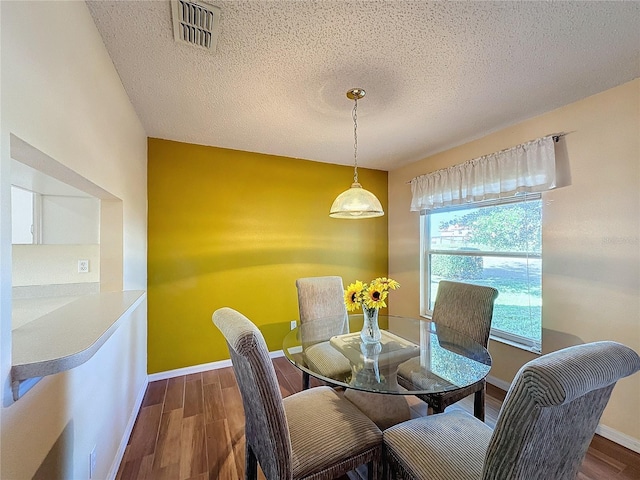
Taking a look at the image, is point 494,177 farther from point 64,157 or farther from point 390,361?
point 64,157

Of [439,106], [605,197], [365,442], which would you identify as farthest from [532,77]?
[365,442]

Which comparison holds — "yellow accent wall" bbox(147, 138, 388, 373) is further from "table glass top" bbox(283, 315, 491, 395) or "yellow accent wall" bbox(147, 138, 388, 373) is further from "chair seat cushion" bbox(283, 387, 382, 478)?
"chair seat cushion" bbox(283, 387, 382, 478)

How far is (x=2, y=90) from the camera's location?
684 mm

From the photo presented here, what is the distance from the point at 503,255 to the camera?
2564 mm

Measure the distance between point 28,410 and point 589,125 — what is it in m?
3.37

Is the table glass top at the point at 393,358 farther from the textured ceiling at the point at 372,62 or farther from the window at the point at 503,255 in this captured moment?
the textured ceiling at the point at 372,62

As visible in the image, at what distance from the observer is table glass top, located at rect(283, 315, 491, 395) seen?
1.39m

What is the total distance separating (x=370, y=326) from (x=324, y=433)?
786mm

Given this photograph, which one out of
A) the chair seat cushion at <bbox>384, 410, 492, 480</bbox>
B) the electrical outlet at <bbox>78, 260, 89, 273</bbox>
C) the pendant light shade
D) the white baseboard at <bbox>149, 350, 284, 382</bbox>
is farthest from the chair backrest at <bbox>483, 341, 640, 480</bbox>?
the electrical outlet at <bbox>78, 260, 89, 273</bbox>

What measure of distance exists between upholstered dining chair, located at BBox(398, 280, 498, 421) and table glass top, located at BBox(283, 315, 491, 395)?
2 centimetres

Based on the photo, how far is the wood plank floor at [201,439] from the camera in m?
1.59

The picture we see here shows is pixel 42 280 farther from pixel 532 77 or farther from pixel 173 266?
pixel 532 77

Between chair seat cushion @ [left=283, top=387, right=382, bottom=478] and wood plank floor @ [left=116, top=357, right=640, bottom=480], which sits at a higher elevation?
chair seat cushion @ [left=283, top=387, right=382, bottom=478]

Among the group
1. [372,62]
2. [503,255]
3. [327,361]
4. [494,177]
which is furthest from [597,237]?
[327,361]
